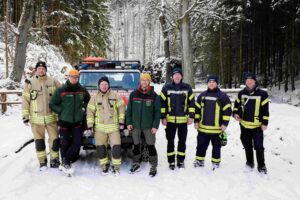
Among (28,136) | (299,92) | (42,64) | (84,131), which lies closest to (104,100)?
(84,131)

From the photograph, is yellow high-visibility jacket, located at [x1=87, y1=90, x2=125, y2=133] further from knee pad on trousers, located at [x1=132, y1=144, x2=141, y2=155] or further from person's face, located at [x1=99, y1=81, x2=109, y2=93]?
knee pad on trousers, located at [x1=132, y1=144, x2=141, y2=155]

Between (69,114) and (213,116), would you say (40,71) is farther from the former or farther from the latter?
(213,116)

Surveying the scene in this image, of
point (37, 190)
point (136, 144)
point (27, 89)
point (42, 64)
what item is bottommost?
point (37, 190)

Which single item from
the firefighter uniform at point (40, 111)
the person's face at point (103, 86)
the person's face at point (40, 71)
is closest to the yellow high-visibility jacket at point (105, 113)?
the person's face at point (103, 86)

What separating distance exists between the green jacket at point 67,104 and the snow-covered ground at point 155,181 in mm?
1107

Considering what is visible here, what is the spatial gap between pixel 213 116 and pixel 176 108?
2.52 feet

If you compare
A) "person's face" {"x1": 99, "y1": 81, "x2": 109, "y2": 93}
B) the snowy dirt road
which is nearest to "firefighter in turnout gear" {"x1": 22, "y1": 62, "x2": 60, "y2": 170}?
the snowy dirt road

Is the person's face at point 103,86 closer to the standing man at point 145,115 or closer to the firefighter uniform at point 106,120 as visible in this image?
the firefighter uniform at point 106,120

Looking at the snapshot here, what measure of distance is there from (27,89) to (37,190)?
81.1 inches

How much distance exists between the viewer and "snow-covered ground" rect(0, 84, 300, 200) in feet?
17.5

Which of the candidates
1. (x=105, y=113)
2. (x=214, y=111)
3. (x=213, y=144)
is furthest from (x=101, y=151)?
(x=214, y=111)

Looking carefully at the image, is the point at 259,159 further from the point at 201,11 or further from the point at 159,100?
the point at 201,11

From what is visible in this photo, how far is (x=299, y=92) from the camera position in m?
21.6

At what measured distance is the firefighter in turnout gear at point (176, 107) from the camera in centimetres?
651
